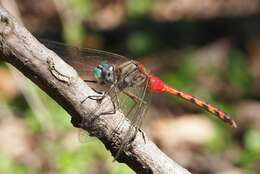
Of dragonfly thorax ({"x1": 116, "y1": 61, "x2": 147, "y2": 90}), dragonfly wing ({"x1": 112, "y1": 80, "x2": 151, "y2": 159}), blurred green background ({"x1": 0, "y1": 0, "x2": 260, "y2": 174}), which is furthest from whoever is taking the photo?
blurred green background ({"x1": 0, "y1": 0, "x2": 260, "y2": 174})

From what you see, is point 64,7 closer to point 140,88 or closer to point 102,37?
point 102,37

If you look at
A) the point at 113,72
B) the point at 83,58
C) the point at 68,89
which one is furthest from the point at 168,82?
the point at 68,89

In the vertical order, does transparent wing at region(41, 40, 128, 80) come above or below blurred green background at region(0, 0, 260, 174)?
below

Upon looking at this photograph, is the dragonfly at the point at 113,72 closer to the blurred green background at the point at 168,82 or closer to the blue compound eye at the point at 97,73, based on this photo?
the blue compound eye at the point at 97,73

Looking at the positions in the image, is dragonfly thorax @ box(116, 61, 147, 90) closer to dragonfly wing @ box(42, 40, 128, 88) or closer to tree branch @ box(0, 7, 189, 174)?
dragonfly wing @ box(42, 40, 128, 88)

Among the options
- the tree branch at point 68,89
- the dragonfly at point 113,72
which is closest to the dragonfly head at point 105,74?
the dragonfly at point 113,72

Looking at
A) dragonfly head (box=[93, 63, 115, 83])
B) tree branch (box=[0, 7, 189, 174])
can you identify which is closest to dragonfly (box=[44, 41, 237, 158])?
dragonfly head (box=[93, 63, 115, 83])

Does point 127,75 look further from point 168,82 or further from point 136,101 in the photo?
point 168,82
